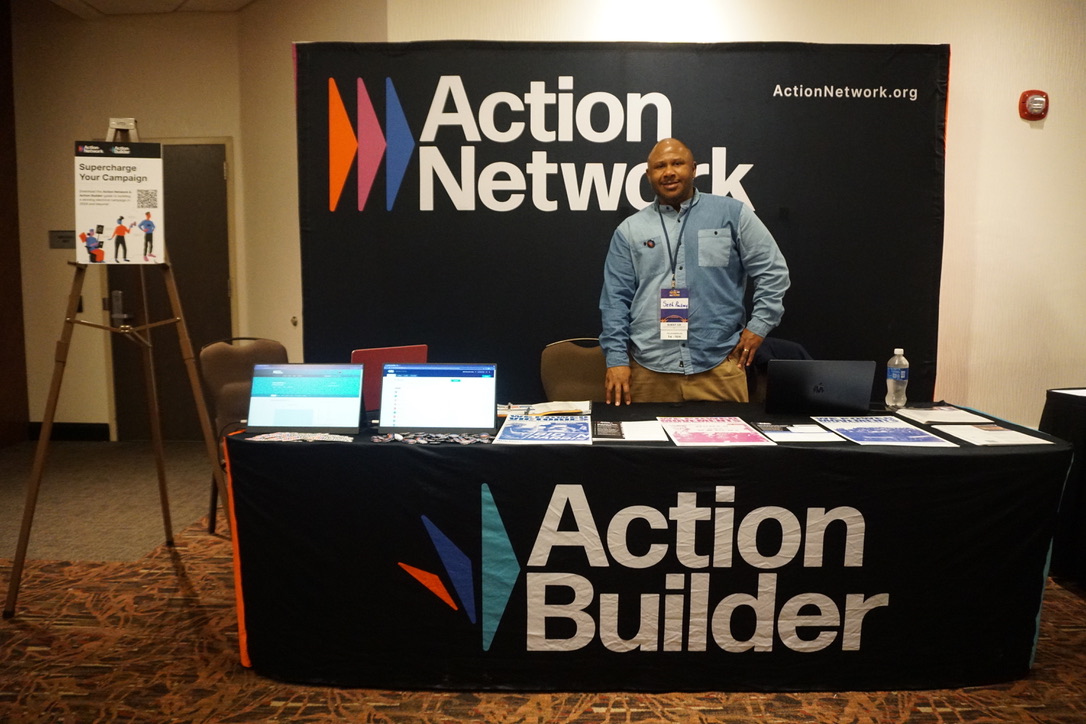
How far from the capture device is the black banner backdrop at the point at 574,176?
130 inches

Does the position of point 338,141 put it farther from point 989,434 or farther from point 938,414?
point 989,434

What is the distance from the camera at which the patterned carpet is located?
6.05 ft

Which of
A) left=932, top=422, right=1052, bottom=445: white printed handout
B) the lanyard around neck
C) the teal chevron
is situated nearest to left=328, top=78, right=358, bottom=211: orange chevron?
the lanyard around neck

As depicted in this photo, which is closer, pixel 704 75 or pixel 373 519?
pixel 373 519

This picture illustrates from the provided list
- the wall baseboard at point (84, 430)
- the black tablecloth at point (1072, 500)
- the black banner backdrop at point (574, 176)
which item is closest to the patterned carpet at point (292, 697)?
the black tablecloth at point (1072, 500)

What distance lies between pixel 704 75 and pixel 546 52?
73 centimetres

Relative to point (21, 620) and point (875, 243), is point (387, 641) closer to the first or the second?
point (21, 620)

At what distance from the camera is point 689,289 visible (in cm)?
268

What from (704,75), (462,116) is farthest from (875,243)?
(462,116)

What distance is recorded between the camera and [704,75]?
3322 millimetres

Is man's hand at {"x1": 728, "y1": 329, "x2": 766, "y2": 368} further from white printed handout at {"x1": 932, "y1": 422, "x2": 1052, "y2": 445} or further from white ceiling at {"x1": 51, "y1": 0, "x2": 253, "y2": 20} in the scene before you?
white ceiling at {"x1": 51, "y1": 0, "x2": 253, "y2": 20}

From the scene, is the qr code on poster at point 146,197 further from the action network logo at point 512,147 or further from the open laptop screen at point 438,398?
the open laptop screen at point 438,398

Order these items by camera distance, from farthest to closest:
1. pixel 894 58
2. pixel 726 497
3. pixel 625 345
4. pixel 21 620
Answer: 1. pixel 894 58
2. pixel 625 345
3. pixel 21 620
4. pixel 726 497

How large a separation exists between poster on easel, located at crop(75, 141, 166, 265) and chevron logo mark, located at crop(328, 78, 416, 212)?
938 mm
